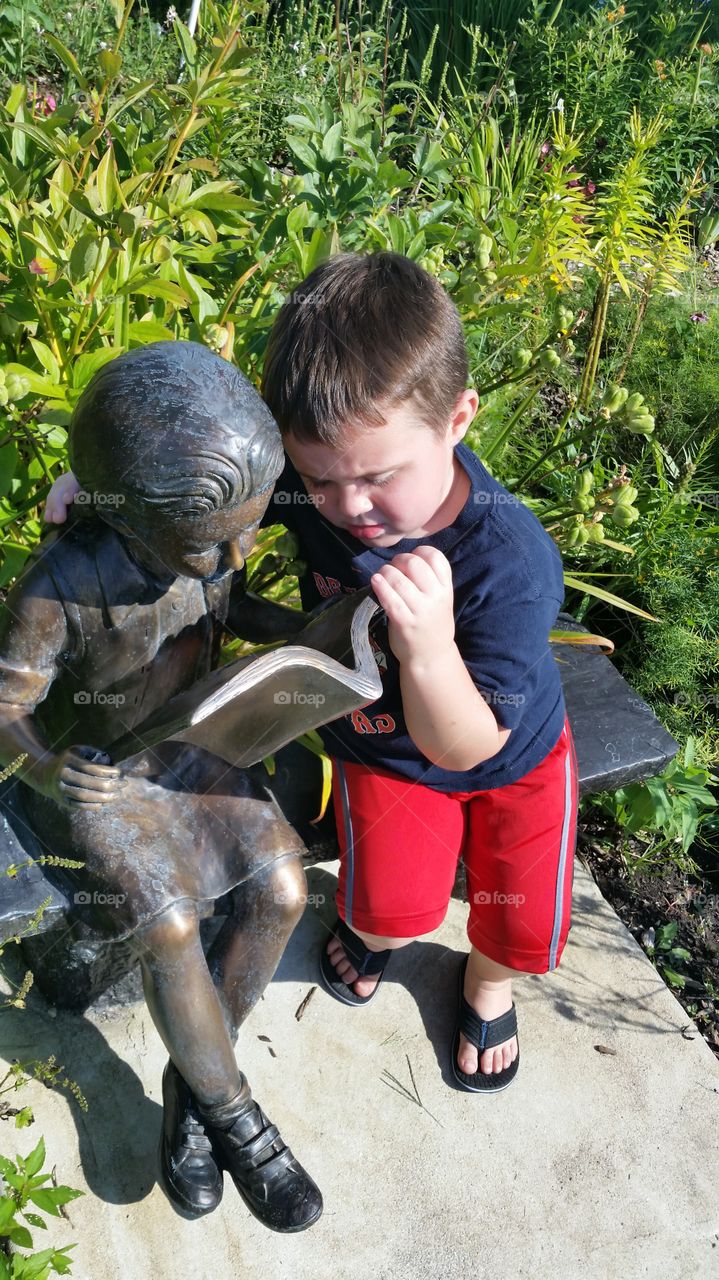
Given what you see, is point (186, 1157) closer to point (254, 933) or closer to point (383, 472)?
point (254, 933)

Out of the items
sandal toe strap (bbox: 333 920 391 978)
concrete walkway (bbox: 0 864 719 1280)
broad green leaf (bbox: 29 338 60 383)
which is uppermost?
broad green leaf (bbox: 29 338 60 383)

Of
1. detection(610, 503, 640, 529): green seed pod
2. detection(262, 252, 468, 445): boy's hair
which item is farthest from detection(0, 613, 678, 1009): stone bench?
detection(262, 252, 468, 445): boy's hair

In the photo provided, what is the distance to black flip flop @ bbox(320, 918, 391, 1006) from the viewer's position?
2395mm

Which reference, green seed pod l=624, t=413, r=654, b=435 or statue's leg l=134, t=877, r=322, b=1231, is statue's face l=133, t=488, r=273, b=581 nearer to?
statue's leg l=134, t=877, r=322, b=1231

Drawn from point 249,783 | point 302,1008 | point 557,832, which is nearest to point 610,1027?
point 557,832

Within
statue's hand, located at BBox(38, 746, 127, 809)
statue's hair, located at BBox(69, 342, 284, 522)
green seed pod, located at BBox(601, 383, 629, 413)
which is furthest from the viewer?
green seed pod, located at BBox(601, 383, 629, 413)

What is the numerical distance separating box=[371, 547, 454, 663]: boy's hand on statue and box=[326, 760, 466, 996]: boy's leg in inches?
20.2

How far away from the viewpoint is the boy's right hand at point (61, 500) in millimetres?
1750

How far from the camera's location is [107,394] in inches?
57.1

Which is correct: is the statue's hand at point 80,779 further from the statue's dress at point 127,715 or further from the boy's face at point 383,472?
the boy's face at point 383,472

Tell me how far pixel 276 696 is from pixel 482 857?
889 mm

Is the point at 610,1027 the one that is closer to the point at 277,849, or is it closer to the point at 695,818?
the point at 695,818

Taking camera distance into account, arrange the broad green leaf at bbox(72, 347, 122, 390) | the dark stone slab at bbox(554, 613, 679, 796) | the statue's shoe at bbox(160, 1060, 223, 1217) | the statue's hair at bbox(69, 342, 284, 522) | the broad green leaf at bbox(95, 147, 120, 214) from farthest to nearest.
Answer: the dark stone slab at bbox(554, 613, 679, 796), the broad green leaf at bbox(95, 147, 120, 214), the broad green leaf at bbox(72, 347, 122, 390), the statue's shoe at bbox(160, 1060, 223, 1217), the statue's hair at bbox(69, 342, 284, 522)

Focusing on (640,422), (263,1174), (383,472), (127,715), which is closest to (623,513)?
(640,422)
